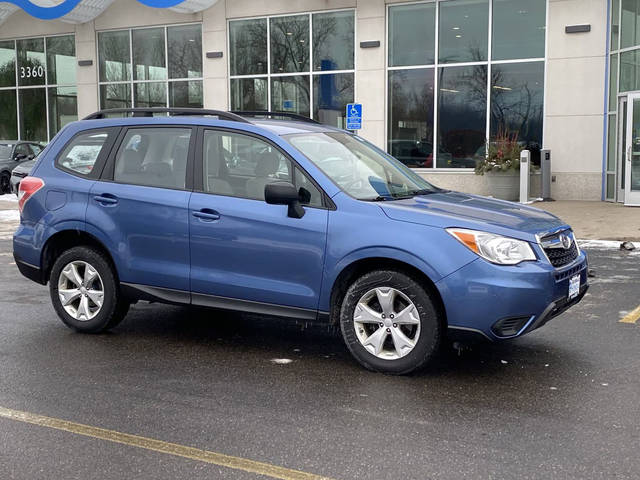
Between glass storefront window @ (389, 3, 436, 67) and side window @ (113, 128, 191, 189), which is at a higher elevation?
glass storefront window @ (389, 3, 436, 67)

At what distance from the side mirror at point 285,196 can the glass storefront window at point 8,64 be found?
85.5 feet

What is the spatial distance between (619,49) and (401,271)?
609 inches

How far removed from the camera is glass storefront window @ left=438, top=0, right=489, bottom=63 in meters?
20.7

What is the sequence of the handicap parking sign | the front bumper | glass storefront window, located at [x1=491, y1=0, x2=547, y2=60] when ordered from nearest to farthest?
the front bumper → the handicap parking sign → glass storefront window, located at [x1=491, y1=0, x2=547, y2=60]

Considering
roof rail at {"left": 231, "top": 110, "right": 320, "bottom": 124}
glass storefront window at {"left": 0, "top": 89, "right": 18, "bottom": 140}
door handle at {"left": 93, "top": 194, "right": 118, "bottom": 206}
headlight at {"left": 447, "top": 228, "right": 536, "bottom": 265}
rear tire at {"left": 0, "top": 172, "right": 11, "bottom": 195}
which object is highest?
glass storefront window at {"left": 0, "top": 89, "right": 18, "bottom": 140}

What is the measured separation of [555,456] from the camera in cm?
403

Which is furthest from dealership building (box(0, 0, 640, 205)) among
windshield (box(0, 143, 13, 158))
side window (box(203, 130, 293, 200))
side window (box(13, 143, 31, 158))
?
side window (box(203, 130, 293, 200))

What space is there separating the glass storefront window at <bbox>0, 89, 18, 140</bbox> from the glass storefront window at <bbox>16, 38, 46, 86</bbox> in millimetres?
791

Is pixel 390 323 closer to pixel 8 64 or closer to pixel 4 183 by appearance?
pixel 4 183

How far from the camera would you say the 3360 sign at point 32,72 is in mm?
27997

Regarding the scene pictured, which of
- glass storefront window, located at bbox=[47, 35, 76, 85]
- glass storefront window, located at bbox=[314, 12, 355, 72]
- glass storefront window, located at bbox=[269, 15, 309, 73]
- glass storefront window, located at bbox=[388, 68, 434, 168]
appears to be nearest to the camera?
glass storefront window, located at bbox=[388, 68, 434, 168]

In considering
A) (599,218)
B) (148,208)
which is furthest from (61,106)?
(148,208)

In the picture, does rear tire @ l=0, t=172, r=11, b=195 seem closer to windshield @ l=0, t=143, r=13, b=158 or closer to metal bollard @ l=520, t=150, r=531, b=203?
windshield @ l=0, t=143, r=13, b=158

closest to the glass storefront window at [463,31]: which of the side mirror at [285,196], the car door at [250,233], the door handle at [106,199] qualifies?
the car door at [250,233]
